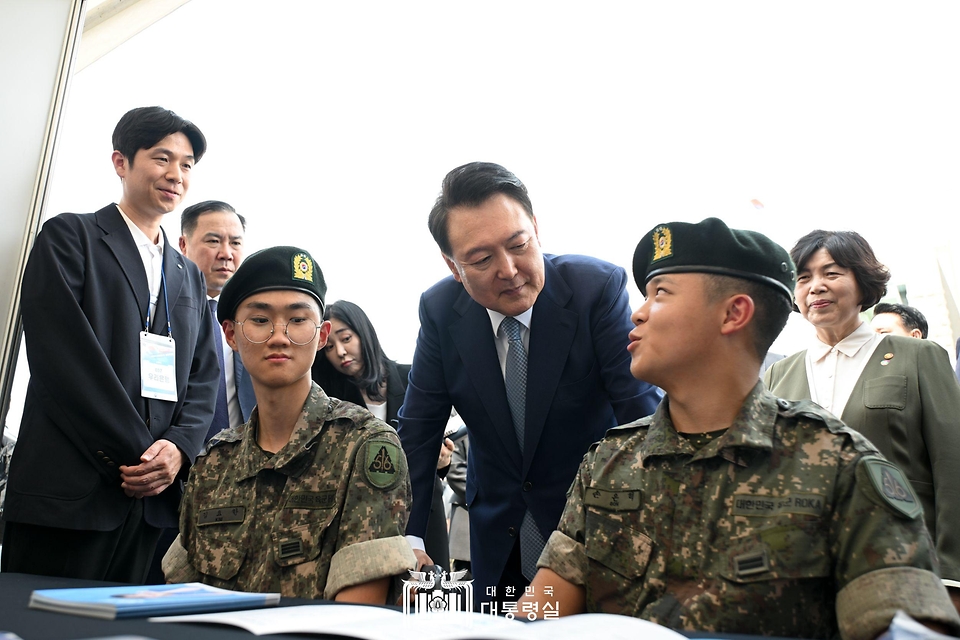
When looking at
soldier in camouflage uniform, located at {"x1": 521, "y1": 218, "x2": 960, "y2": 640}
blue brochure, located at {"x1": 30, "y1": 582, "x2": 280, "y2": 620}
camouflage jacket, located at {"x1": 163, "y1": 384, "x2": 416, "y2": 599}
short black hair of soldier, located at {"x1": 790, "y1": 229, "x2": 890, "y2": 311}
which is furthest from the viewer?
short black hair of soldier, located at {"x1": 790, "y1": 229, "x2": 890, "y2": 311}

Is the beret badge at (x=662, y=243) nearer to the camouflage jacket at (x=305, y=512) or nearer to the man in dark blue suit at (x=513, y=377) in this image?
the man in dark blue suit at (x=513, y=377)

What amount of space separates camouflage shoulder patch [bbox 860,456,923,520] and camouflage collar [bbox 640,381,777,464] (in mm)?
155

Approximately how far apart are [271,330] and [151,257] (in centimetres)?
89

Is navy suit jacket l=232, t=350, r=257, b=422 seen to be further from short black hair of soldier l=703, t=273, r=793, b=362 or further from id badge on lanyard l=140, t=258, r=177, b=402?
short black hair of soldier l=703, t=273, r=793, b=362

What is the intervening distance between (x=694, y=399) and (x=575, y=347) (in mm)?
626

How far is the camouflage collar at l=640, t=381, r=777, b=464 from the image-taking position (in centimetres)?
125

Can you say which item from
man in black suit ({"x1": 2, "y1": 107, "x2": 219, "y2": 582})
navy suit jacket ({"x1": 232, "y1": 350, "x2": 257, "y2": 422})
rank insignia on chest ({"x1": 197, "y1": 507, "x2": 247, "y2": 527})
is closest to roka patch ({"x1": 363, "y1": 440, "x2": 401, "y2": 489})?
rank insignia on chest ({"x1": 197, "y1": 507, "x2": 247, "y2": 527})

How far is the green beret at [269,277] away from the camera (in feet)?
5.88

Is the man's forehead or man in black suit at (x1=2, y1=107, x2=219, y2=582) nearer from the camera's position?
man in black suit at (x1=2, y1=107, x2=219, y2=582)

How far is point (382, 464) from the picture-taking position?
1625 mm

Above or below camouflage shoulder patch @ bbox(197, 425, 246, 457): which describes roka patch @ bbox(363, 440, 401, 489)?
below

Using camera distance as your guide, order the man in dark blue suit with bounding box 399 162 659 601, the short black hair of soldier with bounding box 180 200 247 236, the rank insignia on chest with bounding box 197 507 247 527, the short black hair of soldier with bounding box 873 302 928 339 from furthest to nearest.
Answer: the short black hair of soldier with bounding box 873 302 928 339
the short black hair of soldier with bounding box 180 200 247 236
the man in dark blue suit with bounding box 399 162 659 601
the rank insignia on chest with bounding box 197 507 247 527

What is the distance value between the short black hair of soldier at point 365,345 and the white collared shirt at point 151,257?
77 cm

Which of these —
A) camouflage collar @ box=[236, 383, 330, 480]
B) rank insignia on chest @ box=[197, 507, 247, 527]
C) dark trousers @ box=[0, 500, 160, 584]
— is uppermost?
camouflage collar @ box=[236, 383, 330, 480]
